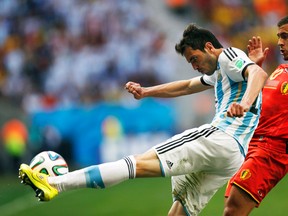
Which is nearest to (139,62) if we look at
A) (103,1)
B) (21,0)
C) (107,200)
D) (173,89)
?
(103,1)

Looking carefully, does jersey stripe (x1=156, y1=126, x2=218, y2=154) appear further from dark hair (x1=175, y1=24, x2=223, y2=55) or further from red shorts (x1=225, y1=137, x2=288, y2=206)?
red shorts (x1=225, y1=137, x2=288, y2=206)

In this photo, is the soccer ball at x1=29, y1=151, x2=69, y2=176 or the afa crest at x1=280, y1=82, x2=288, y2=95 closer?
the soccer ball at x1=29, y1=151, x2=69, y2=176

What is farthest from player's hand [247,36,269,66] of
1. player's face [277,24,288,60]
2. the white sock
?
the white sock

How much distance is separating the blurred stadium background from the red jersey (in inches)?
244

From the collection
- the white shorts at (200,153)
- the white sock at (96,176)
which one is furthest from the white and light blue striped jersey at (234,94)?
the white sock at (96,176)

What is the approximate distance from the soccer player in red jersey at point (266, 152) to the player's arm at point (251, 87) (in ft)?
2.77

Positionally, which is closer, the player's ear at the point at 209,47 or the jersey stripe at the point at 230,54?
the jersey stripe at the point at 230,54

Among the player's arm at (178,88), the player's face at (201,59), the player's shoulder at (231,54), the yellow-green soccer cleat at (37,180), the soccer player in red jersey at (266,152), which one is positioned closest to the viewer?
the yellow-green soccer cleat at (37,180)

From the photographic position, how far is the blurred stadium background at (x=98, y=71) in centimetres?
1888

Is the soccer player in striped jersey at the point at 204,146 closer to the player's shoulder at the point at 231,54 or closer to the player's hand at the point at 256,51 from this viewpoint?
the player's shoulder at the point at 231,54

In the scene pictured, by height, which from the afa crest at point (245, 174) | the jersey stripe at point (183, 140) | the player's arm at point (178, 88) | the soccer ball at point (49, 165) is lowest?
the afa crest at point (245, 174)

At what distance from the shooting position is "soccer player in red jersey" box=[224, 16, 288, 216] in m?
8.58

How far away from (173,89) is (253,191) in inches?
56.3

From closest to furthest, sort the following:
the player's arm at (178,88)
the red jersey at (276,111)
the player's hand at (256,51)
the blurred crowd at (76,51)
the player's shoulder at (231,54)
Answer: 1. the player's shoulder at (231,54)
2. the player's hand at (256,51)
3. the red jersey at (276,111)
4. the player's arm at (178,88)
5. the blurred crowd at (76,51)
